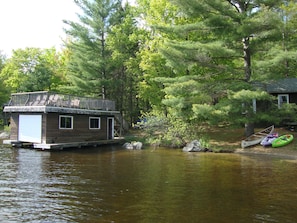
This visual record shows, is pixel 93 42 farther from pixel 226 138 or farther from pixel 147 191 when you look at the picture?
pixel 147 191

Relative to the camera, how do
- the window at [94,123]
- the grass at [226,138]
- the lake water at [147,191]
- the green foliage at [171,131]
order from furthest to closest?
the window at [94,123]
the green foliage at [171,131]
the grass at [226,138]
the lake water at [147,191]

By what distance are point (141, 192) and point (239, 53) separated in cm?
1522

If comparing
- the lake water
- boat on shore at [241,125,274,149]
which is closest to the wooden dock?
the lake water

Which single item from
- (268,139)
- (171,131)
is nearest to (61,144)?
(171,131)

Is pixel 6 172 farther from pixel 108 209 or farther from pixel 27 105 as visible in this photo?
pixel 27 105

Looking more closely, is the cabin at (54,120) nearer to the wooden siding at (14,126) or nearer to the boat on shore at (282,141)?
the wooden siding at (14,126)

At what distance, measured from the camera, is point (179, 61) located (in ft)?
68.0

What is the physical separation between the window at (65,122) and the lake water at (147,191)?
6.33 meters

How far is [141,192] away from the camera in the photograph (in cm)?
917

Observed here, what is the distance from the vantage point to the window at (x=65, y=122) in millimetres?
21406

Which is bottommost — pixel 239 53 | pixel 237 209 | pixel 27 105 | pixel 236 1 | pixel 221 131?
pixel 237 209

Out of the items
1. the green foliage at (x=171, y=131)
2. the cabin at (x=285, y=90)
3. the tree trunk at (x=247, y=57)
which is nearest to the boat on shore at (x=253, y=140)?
the green foliage at (x=171, y=131)

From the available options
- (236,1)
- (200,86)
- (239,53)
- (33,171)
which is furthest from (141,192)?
(236,1)

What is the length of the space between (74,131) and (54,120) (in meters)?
2.03
